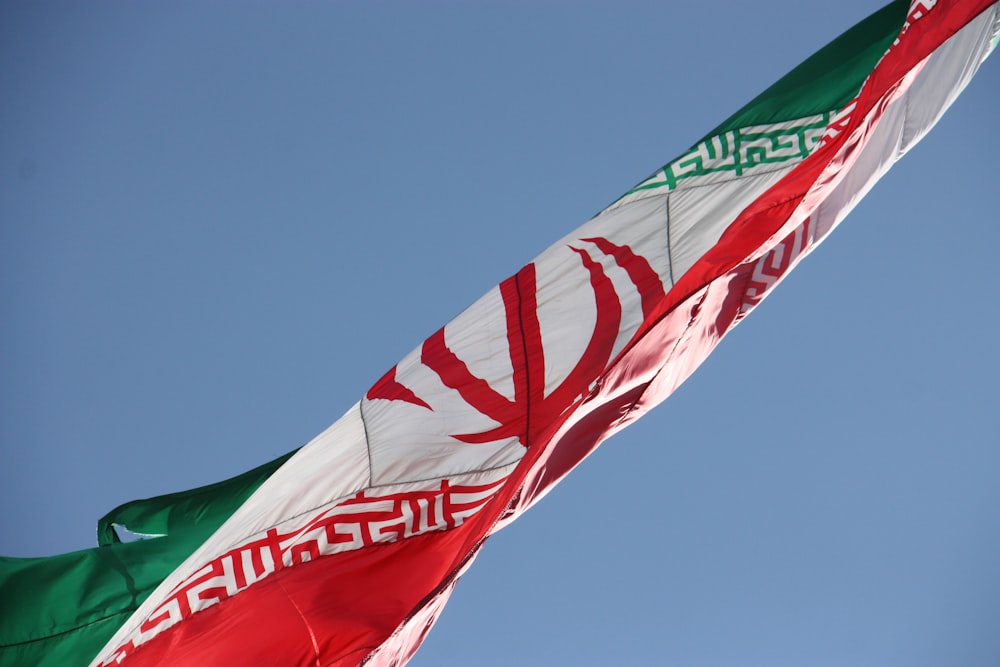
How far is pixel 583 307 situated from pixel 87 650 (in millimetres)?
3266

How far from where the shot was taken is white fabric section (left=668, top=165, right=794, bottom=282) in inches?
251

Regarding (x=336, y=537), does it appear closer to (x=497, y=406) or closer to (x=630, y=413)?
(x=497, y=406)

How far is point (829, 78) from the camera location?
6.95m

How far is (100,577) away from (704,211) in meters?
3.95

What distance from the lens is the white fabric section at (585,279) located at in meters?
6.14

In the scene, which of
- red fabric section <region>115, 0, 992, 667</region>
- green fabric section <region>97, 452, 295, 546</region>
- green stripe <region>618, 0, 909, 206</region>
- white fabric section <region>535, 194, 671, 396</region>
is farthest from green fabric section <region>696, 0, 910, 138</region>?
green fabric section <region>97, 452, 295, 546</region>

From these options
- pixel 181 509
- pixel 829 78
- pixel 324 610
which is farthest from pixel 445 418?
pixel 829 78

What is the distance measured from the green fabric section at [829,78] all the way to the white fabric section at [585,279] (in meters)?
0.78

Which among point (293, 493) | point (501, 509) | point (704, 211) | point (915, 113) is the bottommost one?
point (501, 509)

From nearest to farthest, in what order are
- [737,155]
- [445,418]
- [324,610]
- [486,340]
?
1. [324,610]
2. [445,418]
3. [486,340]
4. [737,155]

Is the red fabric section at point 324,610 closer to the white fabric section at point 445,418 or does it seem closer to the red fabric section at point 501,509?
the red fabric section at point 501,509

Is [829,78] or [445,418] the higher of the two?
[829,78]

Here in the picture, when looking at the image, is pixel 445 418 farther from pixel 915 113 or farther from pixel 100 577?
pixel 915 113

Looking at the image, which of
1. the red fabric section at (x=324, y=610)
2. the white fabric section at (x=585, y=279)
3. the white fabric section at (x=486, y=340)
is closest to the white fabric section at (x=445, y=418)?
the white fabric section at (x=486, y=340)
